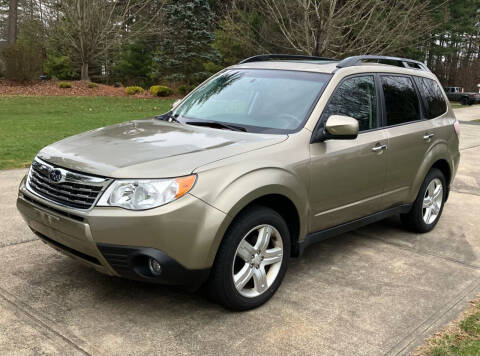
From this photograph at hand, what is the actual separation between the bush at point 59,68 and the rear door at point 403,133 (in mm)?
34054

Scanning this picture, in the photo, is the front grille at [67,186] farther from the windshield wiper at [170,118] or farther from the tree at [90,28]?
the tree at [90,28]

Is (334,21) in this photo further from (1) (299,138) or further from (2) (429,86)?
→ (1) (299,138)

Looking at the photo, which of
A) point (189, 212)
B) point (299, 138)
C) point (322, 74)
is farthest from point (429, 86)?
point (189, 212)

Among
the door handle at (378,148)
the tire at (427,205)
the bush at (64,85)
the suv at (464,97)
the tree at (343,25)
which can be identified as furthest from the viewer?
the suv at (464,97)

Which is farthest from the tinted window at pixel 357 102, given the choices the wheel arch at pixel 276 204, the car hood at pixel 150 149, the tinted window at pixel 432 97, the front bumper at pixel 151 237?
the front bumper at pixel 151 237

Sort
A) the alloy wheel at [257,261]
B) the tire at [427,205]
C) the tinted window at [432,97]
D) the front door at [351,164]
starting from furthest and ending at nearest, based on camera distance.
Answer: the tinted window at [432,97], the tire at [427,205], the front door at [351,164], the alloy wheel at [257,261]

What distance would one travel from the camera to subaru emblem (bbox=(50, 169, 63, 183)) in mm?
3282

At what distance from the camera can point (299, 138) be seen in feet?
12.5

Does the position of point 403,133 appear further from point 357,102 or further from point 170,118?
point 170,118

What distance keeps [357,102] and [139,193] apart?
89.3 inches

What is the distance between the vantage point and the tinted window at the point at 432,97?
210 inches

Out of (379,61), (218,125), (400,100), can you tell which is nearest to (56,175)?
(218,125)

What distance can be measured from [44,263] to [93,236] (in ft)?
4.60

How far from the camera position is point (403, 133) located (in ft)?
15.7
